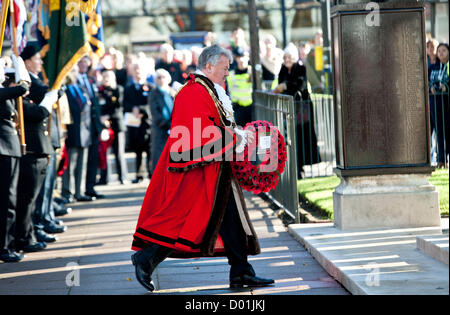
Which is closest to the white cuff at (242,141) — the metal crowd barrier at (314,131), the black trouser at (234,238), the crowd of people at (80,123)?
the black trouser at (234,238)

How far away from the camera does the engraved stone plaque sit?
30.0 feet

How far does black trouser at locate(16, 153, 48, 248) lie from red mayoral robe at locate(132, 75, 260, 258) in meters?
2.66

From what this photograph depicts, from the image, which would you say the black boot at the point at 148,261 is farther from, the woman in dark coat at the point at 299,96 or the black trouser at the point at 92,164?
the black trouser at the point at 92,164

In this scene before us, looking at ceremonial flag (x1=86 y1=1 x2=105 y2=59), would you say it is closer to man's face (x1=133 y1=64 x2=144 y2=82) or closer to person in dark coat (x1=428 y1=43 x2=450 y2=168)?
man's face (x1=133 y1=64 x2=144 y2=82)

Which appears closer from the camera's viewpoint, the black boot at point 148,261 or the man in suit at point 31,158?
the black boot at point 148,261

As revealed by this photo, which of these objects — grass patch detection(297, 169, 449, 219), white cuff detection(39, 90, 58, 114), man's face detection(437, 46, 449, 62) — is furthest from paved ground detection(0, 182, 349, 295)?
man's face detection(437, 46, 449, 62)

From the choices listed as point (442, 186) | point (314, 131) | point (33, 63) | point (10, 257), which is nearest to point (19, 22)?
→ point (33, 63)

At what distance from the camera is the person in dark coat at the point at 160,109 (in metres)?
13.4

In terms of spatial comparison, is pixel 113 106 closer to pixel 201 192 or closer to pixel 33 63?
pixel 33 63

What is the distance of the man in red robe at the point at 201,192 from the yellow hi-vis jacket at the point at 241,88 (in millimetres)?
7706

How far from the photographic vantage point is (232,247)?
7.31 meters

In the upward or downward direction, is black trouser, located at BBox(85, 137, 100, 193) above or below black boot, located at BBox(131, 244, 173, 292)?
above

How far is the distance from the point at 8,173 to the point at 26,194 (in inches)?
29.7
